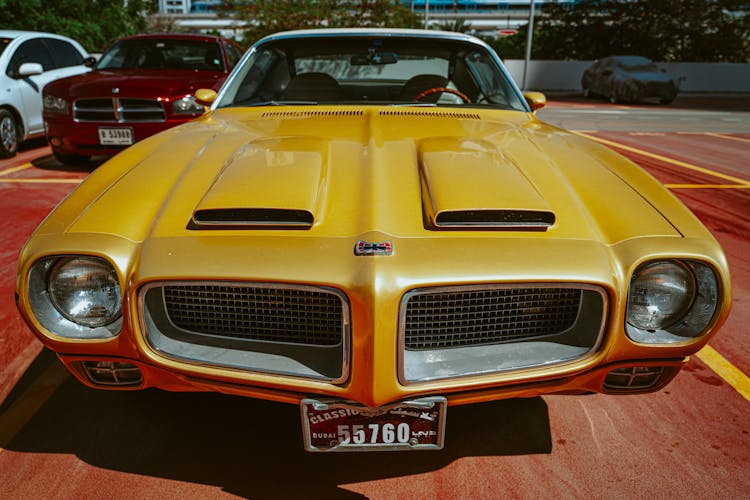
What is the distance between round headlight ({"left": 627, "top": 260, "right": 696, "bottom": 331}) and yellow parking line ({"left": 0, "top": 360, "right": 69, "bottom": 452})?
7.20ft

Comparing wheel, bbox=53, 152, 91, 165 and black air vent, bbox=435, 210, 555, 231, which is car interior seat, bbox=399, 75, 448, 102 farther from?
wheel, bbox=53, 152, 91, 165

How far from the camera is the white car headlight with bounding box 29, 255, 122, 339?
1792 millimetres

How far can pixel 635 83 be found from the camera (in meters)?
18.1

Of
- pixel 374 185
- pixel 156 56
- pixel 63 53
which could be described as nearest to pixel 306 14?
pixel 63 53

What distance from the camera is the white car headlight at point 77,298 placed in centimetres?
179

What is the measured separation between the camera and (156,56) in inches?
297

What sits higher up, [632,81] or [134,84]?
[134,84]

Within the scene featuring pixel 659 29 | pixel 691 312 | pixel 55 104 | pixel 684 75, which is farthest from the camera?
pixel 659 29

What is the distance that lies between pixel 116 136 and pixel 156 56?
5.53ft

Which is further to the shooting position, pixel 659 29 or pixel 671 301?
pixel 659 29

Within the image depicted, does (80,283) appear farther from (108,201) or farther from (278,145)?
(278,145)

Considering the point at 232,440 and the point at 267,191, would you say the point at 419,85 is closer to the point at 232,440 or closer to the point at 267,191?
the point at 267,191

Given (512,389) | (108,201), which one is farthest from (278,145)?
(512,389)

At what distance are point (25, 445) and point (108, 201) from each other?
95 centimetres
